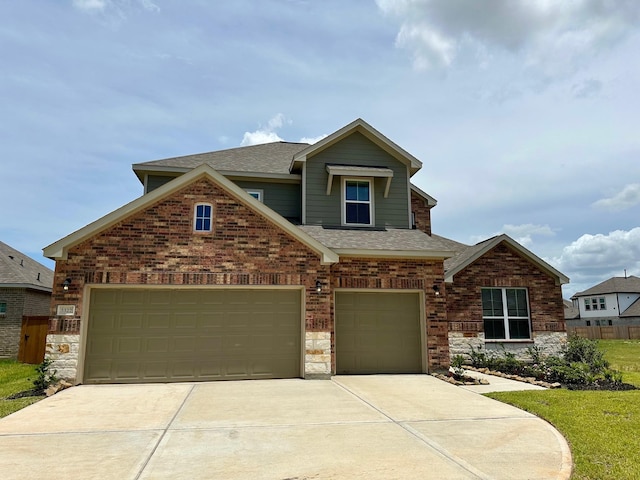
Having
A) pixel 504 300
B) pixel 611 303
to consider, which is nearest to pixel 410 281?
pixel 504 300

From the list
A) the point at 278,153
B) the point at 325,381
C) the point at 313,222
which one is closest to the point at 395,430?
the point at 325,381

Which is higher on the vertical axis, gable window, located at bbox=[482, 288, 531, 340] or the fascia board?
the fascia board

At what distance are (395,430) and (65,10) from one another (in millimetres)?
10976

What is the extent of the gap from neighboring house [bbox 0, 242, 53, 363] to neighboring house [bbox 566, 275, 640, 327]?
163 ft

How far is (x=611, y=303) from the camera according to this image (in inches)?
1866

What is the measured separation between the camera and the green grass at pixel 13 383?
824 cm

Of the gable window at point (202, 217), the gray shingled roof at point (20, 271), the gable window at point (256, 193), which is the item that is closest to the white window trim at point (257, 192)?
the gable window at point (256, 193)

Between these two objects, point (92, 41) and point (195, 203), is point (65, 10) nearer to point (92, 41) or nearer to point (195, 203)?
point (92, 41)

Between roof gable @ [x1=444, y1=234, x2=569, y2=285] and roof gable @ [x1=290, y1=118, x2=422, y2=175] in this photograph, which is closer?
roof gable @ [x1=290, y1=118, x2=422, y2=175]

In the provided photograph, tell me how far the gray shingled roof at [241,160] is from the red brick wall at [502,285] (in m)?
7.26

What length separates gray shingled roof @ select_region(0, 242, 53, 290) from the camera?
19.4 metres

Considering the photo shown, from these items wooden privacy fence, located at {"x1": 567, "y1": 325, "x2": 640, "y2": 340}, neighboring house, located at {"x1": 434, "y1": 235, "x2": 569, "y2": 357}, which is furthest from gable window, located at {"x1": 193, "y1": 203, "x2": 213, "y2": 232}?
wooden privacy fence, located at {"x1": 567, "y1": 325, "x2": 640, "y2": 340}

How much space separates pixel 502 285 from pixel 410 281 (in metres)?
5.05

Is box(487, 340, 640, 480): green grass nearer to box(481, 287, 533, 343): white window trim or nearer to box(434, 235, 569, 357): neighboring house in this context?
box(481, 287, 533, 343): white window trim
